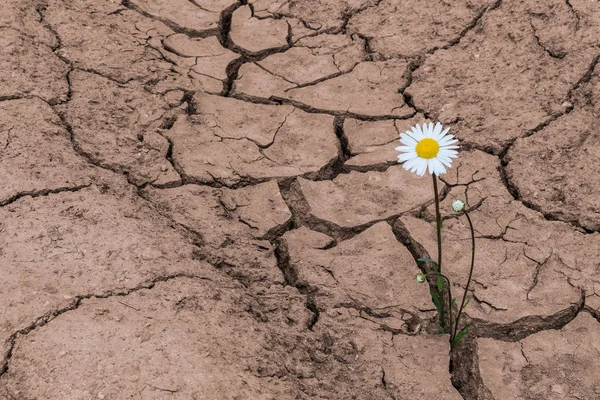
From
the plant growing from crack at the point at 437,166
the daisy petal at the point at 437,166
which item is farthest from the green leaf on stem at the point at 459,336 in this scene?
the daisy petal at the point at 437,166

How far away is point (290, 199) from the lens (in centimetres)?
297

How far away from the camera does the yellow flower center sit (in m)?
2.31

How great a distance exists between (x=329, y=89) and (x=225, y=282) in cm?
125

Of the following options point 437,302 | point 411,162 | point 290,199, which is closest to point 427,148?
point 411,162

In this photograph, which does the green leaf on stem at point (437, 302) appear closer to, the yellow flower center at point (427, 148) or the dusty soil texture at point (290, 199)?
the dusty soil texture at point (290, 199)

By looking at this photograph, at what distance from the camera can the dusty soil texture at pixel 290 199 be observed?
2.33 m

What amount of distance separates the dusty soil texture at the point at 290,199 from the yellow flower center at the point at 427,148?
0.53m

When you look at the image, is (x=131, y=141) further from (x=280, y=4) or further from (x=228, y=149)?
(x=280, y=4)

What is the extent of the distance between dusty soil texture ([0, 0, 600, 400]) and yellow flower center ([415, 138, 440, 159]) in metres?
0.53

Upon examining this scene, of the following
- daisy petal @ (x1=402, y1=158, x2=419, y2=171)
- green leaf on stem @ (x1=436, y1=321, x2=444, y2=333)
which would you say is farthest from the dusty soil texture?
daisy petal @ (x1=402, y1=158, x2=419, y2=171)

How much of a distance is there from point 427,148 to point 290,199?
0.80 metres

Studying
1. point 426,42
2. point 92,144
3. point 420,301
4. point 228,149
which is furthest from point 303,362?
point 426,42

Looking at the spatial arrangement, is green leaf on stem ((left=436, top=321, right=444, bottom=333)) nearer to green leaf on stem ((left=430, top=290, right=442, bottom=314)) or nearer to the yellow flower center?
green leaf on stem ((left=430, top=290, right=442, bottom=314))

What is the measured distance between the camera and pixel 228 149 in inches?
125
